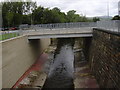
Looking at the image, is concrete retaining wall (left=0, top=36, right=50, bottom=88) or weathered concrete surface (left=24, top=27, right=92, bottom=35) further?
weathered concrete surface (left=24, top=27, right=92, bottom=35)

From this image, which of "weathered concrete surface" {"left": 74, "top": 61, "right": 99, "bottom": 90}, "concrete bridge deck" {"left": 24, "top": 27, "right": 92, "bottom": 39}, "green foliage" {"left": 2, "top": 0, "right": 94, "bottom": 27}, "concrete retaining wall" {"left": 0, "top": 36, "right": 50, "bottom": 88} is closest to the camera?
"concrete retaining wall" {"left": 0, "top": 36, "right": 50, "bottom": 88}

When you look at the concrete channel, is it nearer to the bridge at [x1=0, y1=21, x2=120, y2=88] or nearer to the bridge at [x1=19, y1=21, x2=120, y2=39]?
the bridge at [x1=0, y1=21, x2=120, y2=88]

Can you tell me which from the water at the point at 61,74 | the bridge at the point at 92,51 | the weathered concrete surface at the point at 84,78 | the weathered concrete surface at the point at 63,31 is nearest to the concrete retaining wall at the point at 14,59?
the bridge at the point at 92,51

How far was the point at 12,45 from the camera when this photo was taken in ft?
58.0

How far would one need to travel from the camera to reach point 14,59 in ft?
58.4

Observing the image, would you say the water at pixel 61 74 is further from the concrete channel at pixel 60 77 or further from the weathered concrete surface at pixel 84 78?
the weathered concrete surface at pixel 84 78

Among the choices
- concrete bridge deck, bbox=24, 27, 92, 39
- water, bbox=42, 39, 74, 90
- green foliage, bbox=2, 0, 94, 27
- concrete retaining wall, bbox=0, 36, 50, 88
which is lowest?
water, bbox=42, 39, 74, 90

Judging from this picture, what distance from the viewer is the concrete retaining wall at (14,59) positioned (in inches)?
608

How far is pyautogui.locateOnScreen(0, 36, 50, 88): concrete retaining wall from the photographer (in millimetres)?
15455

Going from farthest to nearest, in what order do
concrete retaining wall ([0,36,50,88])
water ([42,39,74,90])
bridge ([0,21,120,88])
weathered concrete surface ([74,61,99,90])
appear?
water ([42,39,74,90]) → weathered concrete surface ([74,61,99,90]) → concrete retaining wall ([0,36,50,88]) → bridge ([0,21,120,88])

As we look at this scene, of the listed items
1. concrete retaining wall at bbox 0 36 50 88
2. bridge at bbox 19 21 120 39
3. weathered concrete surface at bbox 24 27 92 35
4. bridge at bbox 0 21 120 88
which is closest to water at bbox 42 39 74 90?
bridge at bbox 0 21 120 88

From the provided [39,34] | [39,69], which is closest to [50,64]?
[39,69]

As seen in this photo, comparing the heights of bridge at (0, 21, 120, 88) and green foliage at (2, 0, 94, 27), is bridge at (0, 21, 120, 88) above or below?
below

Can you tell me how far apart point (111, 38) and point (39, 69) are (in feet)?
40.5
